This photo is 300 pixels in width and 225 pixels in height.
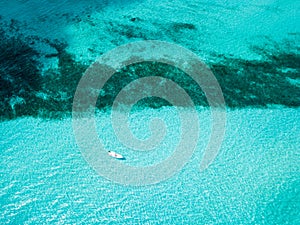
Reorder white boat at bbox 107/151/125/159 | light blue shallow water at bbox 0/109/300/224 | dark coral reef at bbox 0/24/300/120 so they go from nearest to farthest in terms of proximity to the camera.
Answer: light blue shallow water at bbox 0/109/300/224 < white boat at bbox 107/151/125/159 < dark coral reef at bbox 0/24/300/120

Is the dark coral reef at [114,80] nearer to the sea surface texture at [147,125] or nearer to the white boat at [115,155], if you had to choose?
the sea surface texture at [147,125]

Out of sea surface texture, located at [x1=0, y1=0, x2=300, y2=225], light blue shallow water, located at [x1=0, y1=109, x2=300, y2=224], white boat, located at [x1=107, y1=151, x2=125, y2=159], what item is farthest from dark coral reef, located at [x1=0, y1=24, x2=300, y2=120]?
white boat, located at [x1=107, y1=151, x2=125, y2=159]

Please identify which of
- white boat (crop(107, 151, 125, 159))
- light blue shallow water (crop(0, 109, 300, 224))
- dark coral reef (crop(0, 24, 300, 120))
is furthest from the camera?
dark coral reef (crop(0, 24, 300, 120))

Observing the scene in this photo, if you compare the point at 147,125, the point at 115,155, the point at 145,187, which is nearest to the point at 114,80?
the point at 147,125

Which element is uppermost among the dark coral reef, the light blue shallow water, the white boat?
the dark coral reef

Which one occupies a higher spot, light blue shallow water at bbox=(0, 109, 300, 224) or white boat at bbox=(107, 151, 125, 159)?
white boat at bbox=(107, 151, 125, 159)

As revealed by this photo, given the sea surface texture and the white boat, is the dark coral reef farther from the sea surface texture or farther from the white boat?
the white boat

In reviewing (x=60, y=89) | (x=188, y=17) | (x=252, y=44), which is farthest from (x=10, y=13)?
(x=252, y=44)

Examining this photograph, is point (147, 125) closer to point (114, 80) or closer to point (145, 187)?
point (145, 187)
